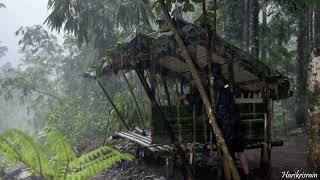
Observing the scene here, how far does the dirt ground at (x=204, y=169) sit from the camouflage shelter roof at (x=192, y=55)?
63.9 inches

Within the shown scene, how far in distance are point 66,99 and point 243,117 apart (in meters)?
16.7

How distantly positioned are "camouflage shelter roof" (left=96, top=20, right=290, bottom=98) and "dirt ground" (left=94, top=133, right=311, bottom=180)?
1624mm

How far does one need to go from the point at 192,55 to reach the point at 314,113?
7.35 ft

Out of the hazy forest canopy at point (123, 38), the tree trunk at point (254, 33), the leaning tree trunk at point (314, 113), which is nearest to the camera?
the leaning tree trunk at point (314, 113)

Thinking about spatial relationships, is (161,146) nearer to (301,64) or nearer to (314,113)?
(314,113)

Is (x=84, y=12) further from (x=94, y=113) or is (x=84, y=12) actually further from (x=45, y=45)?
(x=45, y=45)

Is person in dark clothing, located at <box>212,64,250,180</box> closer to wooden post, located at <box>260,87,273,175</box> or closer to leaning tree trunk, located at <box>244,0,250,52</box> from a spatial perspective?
wooden post, located at <box>260,87,273,175</box>

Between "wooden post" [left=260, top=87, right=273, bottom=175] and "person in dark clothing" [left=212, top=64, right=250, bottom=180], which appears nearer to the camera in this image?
"person in dark clothing" [left=212, top=64, right=250, bottom=180]

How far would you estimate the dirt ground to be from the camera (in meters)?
7.56

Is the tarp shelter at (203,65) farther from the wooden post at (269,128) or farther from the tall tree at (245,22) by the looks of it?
the tall tree at (245,22)

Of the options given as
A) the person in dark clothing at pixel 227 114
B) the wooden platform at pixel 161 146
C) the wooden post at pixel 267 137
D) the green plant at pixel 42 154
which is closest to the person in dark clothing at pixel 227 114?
the person in dark clothing at pixel 227 114

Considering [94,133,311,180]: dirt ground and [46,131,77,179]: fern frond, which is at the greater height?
[46,131,77,179]: fern frond

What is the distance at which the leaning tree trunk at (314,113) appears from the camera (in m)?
4.90

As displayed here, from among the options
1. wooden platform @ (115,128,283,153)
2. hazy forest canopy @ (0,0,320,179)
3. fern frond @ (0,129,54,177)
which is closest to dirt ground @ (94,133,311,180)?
wooden platform @ (115,128,283,153)
